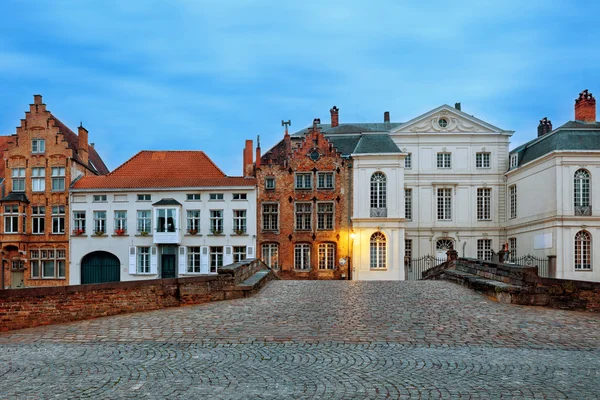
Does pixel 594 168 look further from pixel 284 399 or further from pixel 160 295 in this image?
pixel 284 399

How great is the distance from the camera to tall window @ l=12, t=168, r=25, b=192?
3872 cm

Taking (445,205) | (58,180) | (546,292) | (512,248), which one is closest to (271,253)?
(445,205)

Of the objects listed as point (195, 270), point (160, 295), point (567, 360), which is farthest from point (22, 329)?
point (195, 270)

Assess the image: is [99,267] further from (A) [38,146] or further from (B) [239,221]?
(B) [239,221]

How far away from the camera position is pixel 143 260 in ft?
122

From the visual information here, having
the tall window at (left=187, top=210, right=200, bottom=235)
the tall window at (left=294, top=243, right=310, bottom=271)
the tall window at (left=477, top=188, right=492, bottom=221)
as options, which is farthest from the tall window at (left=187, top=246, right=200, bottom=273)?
the tall window at (left=477, top=188, right=492, bottom=221)

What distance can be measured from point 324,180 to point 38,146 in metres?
19.3

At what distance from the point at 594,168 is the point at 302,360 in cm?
3069

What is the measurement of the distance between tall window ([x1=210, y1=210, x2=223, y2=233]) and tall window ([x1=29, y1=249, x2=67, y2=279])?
9.84 m

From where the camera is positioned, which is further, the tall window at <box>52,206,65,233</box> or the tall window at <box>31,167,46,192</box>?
the tall window at <box>31,167,46,192</box>

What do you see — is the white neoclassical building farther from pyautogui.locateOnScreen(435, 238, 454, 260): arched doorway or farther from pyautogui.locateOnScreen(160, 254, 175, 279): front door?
pyautogui.locateOnScreen(435, 238, 454, 260): arched doorway

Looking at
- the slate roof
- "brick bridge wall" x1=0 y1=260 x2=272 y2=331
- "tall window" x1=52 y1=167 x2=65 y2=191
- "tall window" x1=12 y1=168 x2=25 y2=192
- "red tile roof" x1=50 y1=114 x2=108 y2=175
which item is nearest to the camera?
"brick bridge wall" x1=0 y1=260 x2=272 y2=331

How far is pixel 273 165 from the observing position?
37031mm

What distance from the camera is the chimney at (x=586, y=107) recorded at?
38.0m
